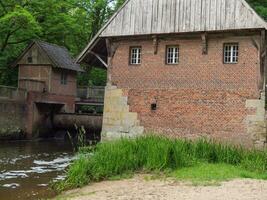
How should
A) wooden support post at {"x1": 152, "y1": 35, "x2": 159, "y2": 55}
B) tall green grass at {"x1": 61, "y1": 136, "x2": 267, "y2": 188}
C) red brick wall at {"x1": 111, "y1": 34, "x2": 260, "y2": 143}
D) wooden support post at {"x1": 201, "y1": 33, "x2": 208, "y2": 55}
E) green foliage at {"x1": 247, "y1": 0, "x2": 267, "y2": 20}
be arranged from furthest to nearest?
green foliage at {"x1": 247, "y1": 0, "x2": 267, "y2": 20}, wooden support post at {"x1": 152, "y1": 35, "x2": 159, "y2": 55}, wooden support post at {"x1": 201, "y1": 33, "x2": 208, "y2": 55}, red brick wall at {"x1": 111, "y1": 34, "x2": 260, "y2": 143}, tall green grass at {"x1": 61, "y1": 136, "x2": 267, "y2": 188}

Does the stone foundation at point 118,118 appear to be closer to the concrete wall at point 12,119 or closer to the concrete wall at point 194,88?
the concrete wall at point 194,88

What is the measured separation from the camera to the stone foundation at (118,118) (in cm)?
2220

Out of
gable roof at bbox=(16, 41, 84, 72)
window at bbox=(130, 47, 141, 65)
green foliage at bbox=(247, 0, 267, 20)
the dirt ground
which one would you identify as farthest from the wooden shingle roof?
the dirt ground

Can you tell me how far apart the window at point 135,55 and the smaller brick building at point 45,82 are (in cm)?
1184

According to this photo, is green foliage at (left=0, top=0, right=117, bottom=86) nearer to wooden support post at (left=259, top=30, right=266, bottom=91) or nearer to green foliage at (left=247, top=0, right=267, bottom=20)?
green foliage at (left=247, top=0, right=267, bottom=20)

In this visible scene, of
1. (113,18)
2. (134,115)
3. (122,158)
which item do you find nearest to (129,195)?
(122,158)

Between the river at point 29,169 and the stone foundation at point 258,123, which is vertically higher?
the stone foundation at point 258,123

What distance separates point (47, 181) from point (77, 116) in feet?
56.4

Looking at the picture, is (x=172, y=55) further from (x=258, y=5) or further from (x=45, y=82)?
(x=45, y=82)

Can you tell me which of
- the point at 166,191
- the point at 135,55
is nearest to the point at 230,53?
the point at 135,55

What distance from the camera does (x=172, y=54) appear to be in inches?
859

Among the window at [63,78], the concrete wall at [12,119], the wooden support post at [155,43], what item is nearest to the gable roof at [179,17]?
the wooden support post at [155,43]

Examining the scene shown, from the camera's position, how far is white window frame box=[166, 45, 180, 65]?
2166 cm

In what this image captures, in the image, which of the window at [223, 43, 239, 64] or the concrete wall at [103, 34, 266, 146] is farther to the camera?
the window at [223, 43, 239, 64]
